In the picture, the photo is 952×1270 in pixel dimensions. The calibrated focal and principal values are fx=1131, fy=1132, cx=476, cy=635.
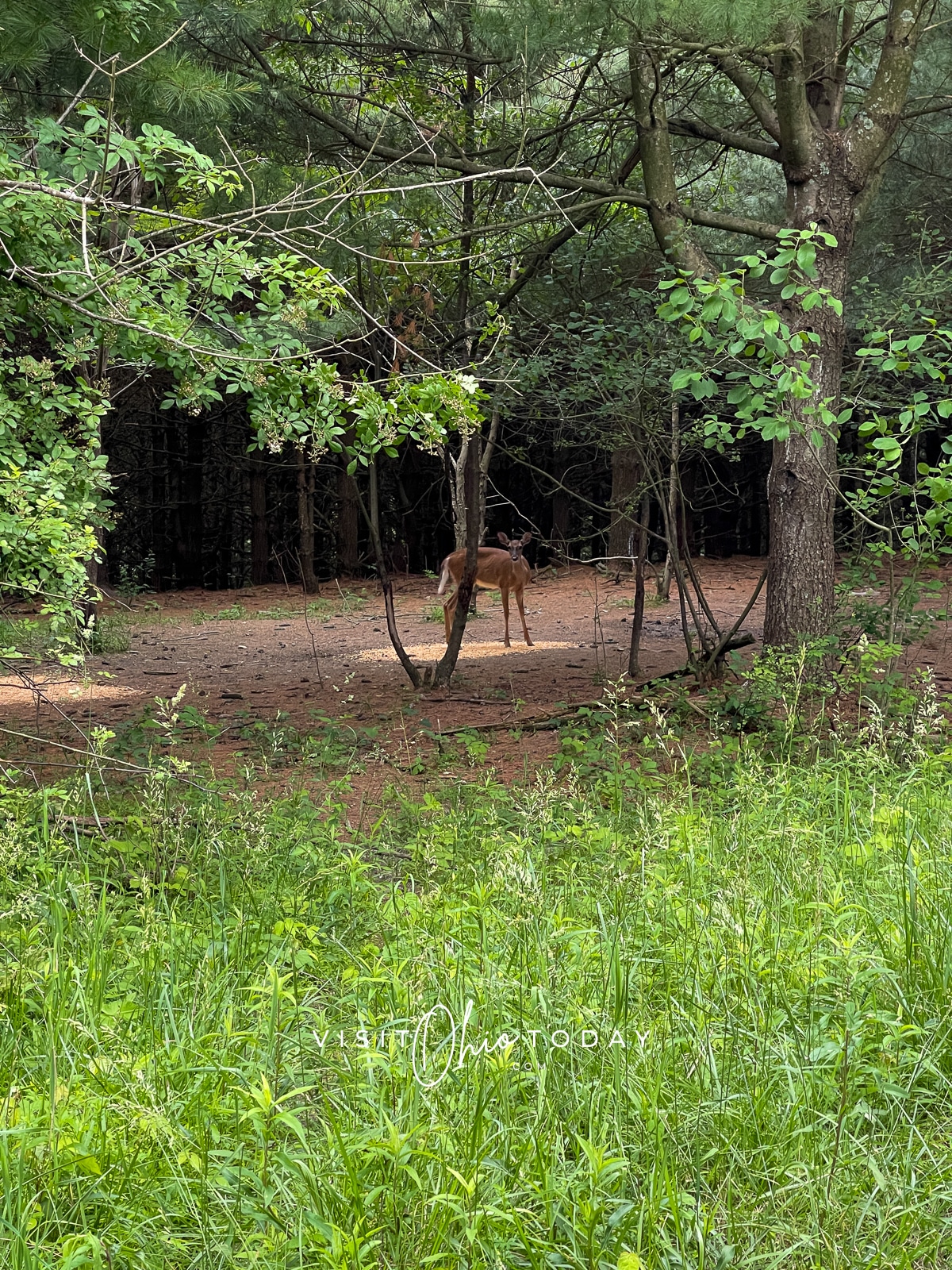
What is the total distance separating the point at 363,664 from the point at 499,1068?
860 cm

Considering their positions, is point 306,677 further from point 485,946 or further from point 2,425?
point 485,946

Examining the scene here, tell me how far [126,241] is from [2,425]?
810mm

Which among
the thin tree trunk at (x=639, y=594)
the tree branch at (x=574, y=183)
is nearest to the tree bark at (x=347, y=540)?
the thin tree trunk at (x=639, y=594)

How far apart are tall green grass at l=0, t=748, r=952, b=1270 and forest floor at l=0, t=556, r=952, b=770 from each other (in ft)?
5.12

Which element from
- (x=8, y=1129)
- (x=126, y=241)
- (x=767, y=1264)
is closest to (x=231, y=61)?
(x=126, y=241)

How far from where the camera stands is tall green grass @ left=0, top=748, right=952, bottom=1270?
1682mm

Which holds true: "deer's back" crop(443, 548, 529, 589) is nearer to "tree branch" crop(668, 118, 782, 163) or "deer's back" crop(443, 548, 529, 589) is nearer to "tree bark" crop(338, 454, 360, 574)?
"tree branch" crop(668, 118, 782, 163)

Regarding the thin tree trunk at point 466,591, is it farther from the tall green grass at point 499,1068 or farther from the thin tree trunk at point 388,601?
the tall green grass at point 499,1068

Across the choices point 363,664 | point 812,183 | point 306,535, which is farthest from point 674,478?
point 306,535

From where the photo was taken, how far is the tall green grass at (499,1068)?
1.68 metres

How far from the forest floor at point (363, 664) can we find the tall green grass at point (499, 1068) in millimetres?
1560

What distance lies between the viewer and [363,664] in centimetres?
1038

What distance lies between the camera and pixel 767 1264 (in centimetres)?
166

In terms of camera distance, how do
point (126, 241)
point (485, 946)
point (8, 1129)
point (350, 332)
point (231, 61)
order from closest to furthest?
point (8, 1129), point (485, 946), point (126, 241), point (231, 61), point (350, 332)
